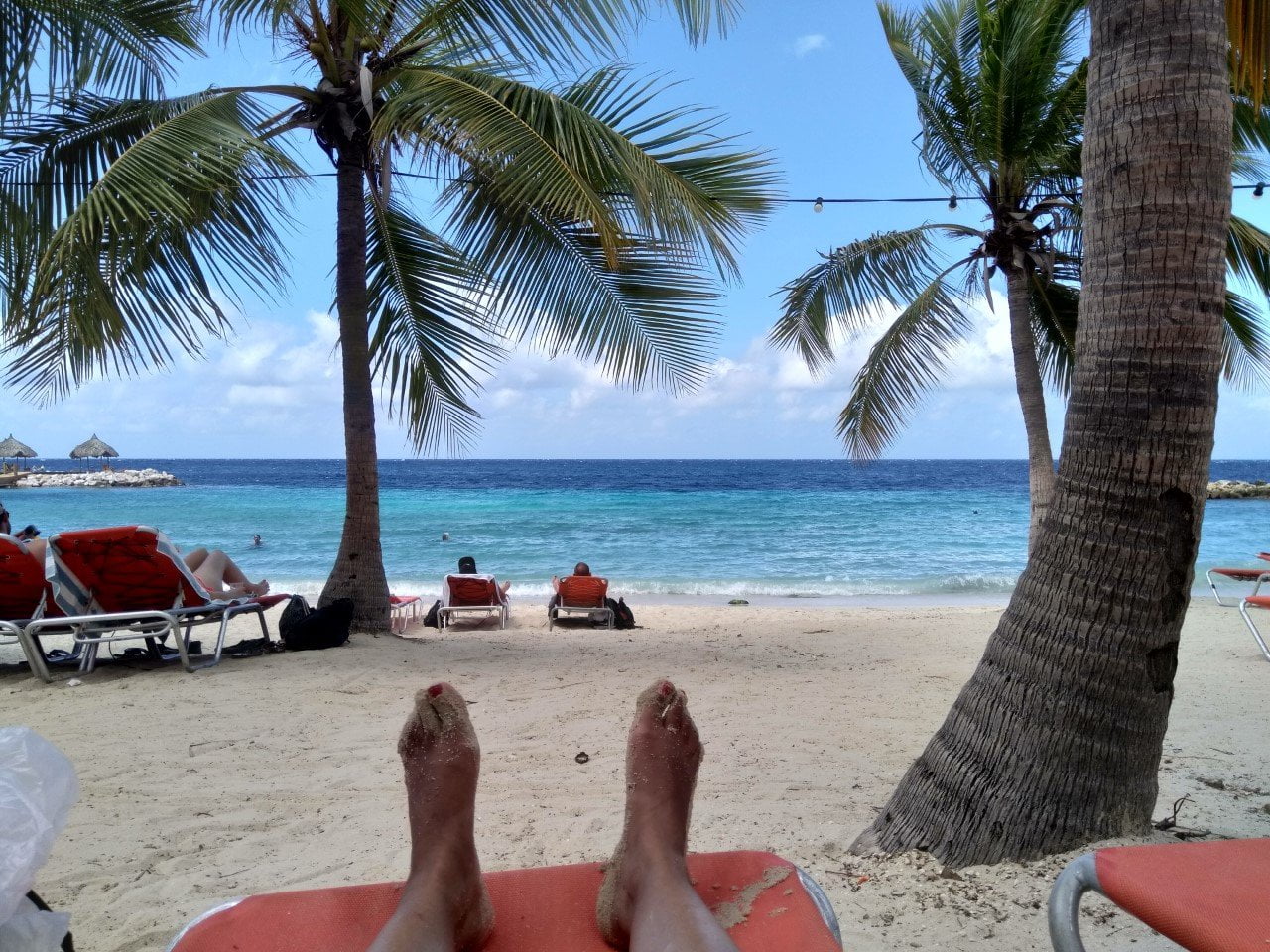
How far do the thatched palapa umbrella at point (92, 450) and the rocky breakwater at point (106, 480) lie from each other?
1.38 m

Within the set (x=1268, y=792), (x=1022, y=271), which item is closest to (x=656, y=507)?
(x=1022, y=271)

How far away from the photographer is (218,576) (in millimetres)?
6320

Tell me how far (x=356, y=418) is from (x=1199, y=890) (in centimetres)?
620

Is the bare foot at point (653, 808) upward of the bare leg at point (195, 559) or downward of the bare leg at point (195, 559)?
upward

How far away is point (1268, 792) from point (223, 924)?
3.35 m

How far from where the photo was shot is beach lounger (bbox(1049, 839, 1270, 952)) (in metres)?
1.41

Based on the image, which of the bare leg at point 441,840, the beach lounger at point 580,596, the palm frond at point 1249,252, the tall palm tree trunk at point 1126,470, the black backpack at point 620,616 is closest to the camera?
the bare leg at point 441,840

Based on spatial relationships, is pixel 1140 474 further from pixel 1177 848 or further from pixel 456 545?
pixel 456 545

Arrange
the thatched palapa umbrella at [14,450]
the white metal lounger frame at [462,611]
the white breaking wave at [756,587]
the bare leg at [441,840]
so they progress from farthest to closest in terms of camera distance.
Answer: the thatched palapa umbrella at [14,450]
the white breaking wave at [756,587]
the white metal lounger frame at [462,611]
the bare leg at [441,840]

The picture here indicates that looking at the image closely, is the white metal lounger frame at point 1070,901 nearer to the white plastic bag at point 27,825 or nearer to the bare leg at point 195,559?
the white plastic bag at point 27,825

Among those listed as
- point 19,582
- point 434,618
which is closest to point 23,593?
point 19,582

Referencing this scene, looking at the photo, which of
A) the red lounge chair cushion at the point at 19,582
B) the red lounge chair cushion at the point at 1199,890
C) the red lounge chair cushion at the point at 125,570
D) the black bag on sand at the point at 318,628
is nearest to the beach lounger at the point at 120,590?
the red lounge chair cushion at the point at 125,570

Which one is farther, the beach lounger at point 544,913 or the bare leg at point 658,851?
the beach lounger at point 544,913

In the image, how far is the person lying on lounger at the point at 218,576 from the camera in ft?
20.1
